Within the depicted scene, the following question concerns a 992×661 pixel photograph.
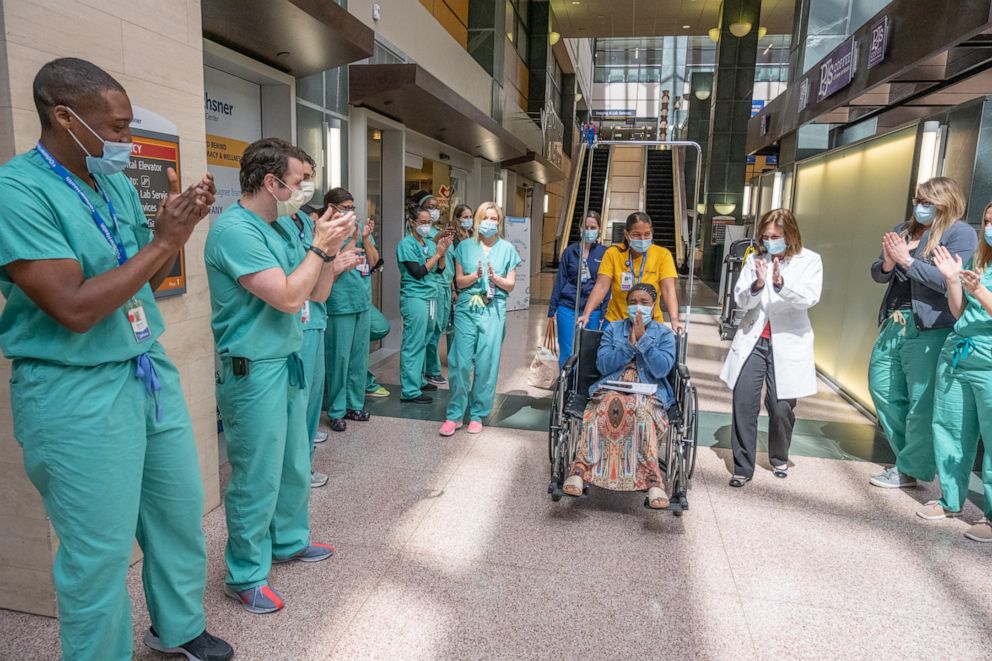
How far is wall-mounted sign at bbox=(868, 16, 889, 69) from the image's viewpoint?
17.0 feet

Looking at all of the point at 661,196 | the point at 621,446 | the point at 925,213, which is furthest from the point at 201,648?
the point at 661,196

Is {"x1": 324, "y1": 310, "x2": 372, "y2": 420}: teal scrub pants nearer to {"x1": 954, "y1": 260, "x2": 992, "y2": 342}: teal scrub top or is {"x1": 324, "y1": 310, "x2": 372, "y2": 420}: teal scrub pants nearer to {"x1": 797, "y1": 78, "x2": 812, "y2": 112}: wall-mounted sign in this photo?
{"x1": 954, "y1": 260, "x2": 992, "y2": 342}: teal scrub top

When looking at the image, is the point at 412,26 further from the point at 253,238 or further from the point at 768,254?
the point at 253,238

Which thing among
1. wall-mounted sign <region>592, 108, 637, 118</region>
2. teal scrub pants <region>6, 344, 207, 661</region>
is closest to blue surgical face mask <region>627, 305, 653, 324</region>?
teal scrub pants <region>6, 344, 207, 661</region>

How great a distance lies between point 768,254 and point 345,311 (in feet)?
8.84

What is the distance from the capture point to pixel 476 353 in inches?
175

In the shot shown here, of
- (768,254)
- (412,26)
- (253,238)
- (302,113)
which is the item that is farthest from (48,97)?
(412,26)

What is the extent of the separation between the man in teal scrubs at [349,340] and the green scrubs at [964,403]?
3.35 m

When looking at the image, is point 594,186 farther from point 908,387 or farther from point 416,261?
point 908,387

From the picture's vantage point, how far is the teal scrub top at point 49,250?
4.86ft

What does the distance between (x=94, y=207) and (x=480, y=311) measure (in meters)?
2.82

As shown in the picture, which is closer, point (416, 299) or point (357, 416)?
point (357, 416)

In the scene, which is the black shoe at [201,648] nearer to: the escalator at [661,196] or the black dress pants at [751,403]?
the black dress pants at [751,403]

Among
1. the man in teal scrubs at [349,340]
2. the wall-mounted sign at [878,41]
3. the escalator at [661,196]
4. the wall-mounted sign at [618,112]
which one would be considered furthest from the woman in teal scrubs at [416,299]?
the wall-mounted sign at [618,112]
